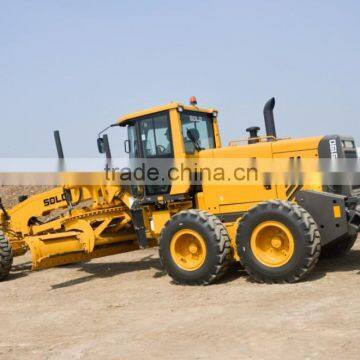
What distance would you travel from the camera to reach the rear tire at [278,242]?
7.20 meters

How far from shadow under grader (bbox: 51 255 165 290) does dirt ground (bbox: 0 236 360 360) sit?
180 mm

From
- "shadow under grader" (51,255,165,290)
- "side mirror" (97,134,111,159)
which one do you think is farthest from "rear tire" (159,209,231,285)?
"side mirror" (97,134,111,159)

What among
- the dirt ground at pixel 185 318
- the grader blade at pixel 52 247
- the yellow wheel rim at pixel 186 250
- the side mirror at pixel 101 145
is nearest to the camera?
the dirt ground at pixel 185 318

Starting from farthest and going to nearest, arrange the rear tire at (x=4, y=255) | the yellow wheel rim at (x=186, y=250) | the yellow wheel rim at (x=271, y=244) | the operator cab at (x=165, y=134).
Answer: the rear tire at (x=4, y=255) → the operator cab at (x=165, y=134) → the yellow wheel rim at (x=186, y=250) → the yellow wheel rim at (x=271, y=244)

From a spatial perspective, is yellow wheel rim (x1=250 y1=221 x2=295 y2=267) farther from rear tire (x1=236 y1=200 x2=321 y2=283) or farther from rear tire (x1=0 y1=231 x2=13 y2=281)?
rear tire (x1=0 y1=231 x2=13 y2=281)

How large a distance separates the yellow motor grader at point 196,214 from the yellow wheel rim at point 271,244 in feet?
0.05

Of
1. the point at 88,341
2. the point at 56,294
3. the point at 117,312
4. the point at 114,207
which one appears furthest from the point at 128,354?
the point at 114,207

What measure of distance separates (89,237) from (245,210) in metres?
A: 2.93

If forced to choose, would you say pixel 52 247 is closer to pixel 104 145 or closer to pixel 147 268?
pixel 147 268

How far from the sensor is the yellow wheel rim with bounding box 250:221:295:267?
293 inches

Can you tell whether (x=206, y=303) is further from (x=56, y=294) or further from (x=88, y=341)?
(x=56, y=294)

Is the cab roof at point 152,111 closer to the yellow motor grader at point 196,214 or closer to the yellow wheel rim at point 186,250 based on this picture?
the yellow motor grader at point 196,214

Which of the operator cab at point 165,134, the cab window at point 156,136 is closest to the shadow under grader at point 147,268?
the operator cab at point 165,134

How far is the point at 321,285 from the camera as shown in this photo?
7.11 meters
